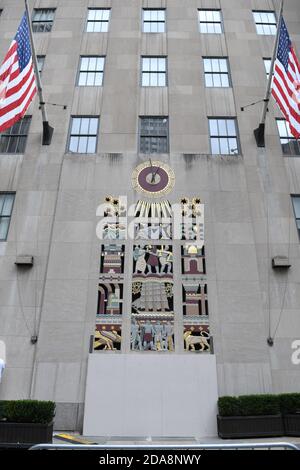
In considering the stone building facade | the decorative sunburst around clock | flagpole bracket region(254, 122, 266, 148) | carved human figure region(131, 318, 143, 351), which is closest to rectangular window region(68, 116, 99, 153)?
the stone building facade

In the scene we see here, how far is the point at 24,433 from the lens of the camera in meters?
10.7

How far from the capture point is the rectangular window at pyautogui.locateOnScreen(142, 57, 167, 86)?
Answer: 21.6 meters

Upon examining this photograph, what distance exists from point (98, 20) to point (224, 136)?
1346 centimetres

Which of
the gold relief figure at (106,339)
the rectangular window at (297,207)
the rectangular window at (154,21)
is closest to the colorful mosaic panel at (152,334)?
the gold relief figure at (106,339)

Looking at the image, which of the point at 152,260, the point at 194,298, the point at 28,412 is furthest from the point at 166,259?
the point at 28,412

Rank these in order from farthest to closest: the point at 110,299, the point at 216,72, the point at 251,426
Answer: the point at 216,72 < the point at 110,299 < the point at 251,426

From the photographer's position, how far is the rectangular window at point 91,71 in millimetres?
21614

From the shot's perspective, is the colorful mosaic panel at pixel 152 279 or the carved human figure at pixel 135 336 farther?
the colorful mosaic panel at pixel 152 279

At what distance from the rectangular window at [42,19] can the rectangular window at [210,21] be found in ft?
35.5

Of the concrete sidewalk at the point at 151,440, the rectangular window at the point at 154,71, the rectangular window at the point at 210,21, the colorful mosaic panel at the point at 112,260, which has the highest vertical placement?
the rectangular window at the point at 210,21

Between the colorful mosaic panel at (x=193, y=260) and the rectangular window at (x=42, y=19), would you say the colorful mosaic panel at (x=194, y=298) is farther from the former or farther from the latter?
the rectangular window at (x=42, y=19)

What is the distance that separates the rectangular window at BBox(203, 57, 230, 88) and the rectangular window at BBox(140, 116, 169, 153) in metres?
4.34

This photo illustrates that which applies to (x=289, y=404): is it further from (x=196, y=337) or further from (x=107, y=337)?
(x=107, y=337)
